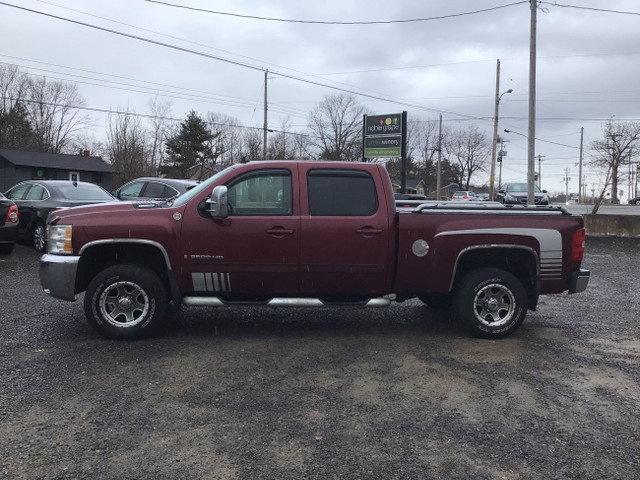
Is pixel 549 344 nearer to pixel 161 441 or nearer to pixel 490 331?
pixel 490 331

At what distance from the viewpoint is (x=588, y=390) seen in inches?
176

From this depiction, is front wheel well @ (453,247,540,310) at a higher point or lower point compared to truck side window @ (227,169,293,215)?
lower

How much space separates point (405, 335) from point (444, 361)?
38.5 inches

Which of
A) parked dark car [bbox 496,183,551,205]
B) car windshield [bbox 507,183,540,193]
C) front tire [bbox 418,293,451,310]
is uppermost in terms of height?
car windshield [bbox 507,183,540,193]

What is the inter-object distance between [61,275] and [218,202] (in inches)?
69.9

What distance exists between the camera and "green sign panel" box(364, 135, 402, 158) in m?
19.3

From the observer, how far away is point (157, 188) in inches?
502

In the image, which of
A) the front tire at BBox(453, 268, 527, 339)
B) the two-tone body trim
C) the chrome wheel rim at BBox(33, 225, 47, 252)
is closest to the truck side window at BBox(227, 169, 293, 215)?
the two-tone body trim

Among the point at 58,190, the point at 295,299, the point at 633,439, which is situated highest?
the point at 58,190

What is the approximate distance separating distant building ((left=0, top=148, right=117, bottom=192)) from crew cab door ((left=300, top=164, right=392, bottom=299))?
3541 cm

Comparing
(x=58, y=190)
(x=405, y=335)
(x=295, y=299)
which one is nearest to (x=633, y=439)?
(x=405, y=335)

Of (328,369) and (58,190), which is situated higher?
(58,190)

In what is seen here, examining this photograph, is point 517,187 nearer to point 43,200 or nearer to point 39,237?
point 43,200

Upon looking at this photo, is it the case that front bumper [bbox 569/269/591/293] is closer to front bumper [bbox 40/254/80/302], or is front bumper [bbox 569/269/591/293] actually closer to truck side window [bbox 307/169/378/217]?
truck side window [bbox 307/169/378/217]
